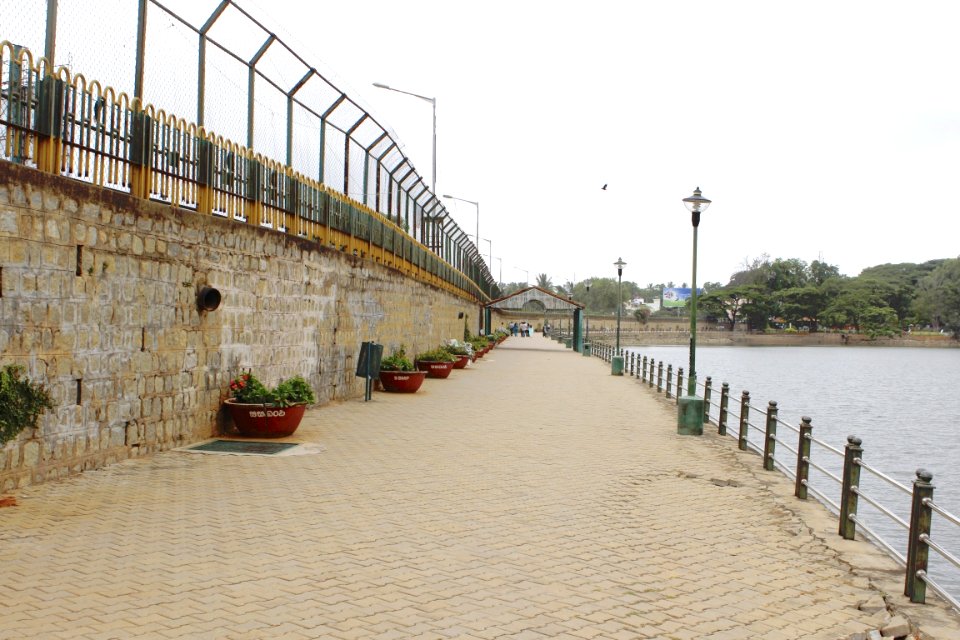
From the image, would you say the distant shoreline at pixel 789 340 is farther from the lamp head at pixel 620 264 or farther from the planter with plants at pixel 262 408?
the planter with plants at pixel 262 408

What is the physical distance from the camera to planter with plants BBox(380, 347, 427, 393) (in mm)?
19578

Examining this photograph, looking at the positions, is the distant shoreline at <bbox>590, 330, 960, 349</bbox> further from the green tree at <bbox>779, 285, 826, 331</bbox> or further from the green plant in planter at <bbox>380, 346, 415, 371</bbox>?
the green plant in planter at <bbox>380, 346, 415, 371</bbox>

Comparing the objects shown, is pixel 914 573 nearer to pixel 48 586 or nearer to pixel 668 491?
pixel 668 491

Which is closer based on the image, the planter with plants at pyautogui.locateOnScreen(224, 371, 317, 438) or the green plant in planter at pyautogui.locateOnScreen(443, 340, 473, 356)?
the planter with plants at pyautogui.locateOnScreen(224, 371, 317, 438)

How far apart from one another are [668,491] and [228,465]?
488 centimetres

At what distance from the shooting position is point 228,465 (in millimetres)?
9516

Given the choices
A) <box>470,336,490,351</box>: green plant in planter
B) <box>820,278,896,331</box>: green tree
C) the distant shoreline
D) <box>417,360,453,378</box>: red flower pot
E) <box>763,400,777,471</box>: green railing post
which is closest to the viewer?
<box>763,400,777,471</box>: green railing post

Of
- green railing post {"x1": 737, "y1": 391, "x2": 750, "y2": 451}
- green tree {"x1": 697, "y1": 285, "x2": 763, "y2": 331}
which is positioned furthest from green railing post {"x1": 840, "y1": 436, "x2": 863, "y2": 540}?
green tree {"x1": 697, "y1": 285, "x2": 763, "y2": 331}

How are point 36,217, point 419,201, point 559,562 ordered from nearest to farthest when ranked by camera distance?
point 559,562, point 36,217, point 419,201

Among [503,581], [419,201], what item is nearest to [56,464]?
[503,581]

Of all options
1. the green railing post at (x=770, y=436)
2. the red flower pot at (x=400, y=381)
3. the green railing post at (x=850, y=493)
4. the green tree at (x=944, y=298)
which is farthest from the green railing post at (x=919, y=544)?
the green tree at (x=944, y=298)

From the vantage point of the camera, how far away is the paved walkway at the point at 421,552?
16.2ft

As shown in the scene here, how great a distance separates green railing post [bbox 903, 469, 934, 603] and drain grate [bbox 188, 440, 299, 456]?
7079 millimetres

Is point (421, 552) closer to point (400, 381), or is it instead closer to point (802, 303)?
point (400, 381)
